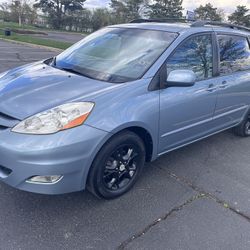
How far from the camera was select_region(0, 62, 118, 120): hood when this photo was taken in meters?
2.65

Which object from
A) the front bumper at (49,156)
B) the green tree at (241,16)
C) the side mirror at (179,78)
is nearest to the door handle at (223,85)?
the side mirror at (179,78)

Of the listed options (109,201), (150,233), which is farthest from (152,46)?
(150,233)

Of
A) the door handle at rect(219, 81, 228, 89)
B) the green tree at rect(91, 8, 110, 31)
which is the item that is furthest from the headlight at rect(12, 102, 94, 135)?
the green tree at rect(91, 8, 110, 31)

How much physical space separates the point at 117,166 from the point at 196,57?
5.36ft

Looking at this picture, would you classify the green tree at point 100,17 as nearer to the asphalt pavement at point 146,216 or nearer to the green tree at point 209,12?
the green tree at point 209,12

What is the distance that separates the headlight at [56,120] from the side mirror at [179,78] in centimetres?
96

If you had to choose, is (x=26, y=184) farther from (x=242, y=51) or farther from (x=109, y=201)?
(x=242, y=51)

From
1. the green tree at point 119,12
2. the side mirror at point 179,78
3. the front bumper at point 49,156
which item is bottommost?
the front bumper at point 49,156

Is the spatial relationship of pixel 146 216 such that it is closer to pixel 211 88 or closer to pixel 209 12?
pixel 211 88

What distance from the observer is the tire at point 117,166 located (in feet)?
9.01

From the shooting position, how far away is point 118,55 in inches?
135

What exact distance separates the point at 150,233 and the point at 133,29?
2.33 meters

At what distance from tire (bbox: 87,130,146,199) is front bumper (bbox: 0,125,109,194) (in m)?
0.16

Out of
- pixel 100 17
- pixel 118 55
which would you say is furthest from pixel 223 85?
pixel 100 17
